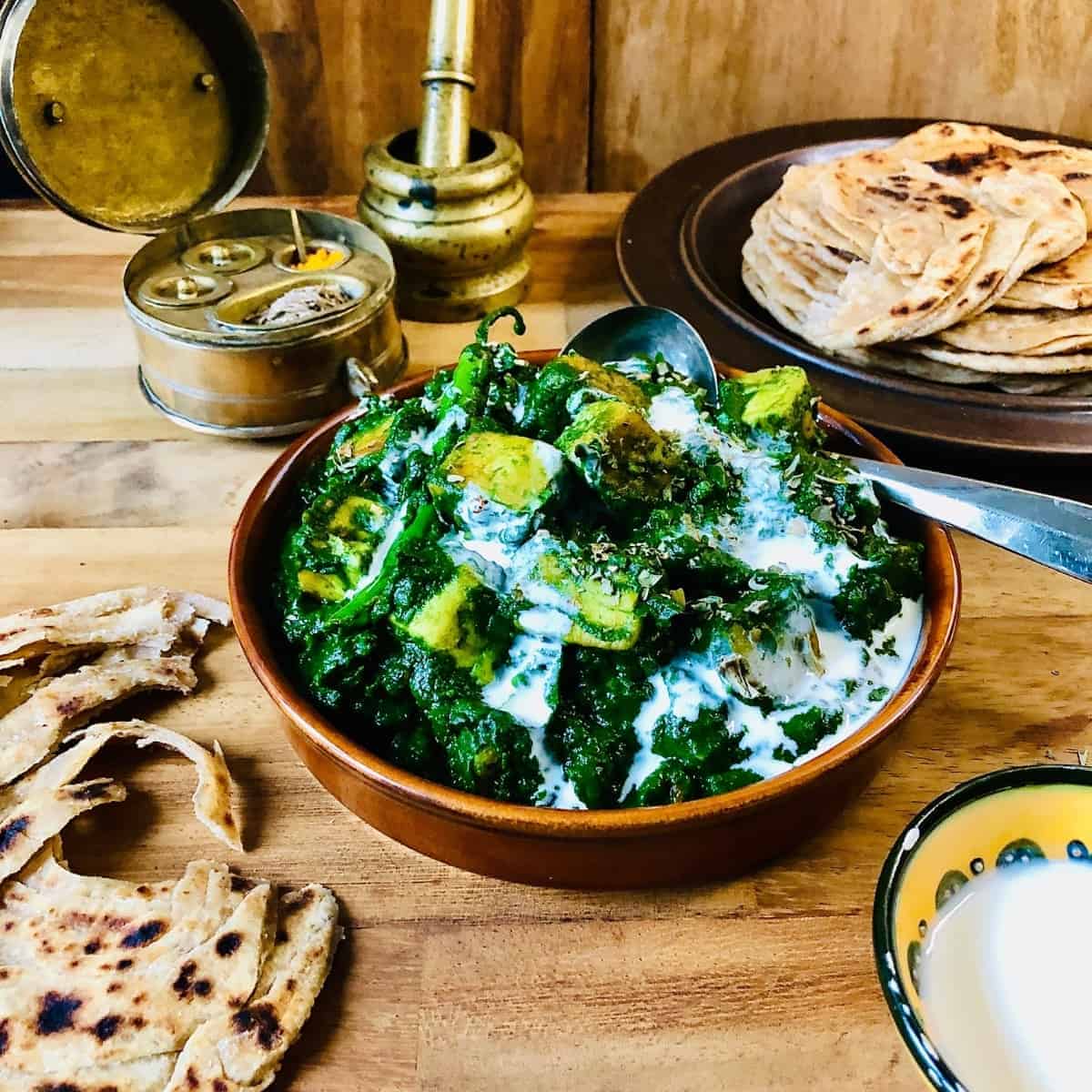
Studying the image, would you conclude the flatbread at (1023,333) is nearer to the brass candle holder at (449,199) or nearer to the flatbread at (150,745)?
the brass candle holder at (449,199)

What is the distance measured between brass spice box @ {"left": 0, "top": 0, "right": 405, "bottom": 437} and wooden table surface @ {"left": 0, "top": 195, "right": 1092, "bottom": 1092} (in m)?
0.20

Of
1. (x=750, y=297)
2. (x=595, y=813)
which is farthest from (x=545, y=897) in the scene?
(x=750, y=297)

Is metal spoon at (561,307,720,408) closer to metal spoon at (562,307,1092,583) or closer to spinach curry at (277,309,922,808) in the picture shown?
metal spoon at (562,307,1092,583)

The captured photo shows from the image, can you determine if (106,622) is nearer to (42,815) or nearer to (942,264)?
(42,815)

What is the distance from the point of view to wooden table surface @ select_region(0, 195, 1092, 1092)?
0.92 m

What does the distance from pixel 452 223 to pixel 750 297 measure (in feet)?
1.84

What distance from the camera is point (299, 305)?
1.69 meters

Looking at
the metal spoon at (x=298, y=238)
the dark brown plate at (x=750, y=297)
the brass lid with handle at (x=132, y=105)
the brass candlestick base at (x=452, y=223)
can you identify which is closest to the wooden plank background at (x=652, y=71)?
the dark brown plate at (x=750, y=297)

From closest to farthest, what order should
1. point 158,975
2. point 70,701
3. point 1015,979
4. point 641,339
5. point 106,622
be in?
point 1015,979
point 158,975
point 70,701
point 106,622
point 641,339

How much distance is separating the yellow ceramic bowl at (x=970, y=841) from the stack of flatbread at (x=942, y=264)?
0.85 m

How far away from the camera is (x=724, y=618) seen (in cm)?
98

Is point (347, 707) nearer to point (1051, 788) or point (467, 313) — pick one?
point (1051, 788)

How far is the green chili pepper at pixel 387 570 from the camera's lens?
3.50 ft

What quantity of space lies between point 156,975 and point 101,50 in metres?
1.42
